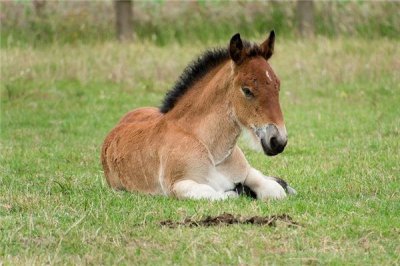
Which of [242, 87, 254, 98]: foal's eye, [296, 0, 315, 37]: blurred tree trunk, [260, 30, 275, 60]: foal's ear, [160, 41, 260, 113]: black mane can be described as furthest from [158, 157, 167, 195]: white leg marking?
[296, 0, 315, 37]: blurred tree trunk

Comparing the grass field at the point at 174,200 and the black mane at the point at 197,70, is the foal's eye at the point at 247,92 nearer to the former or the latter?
the black mane at the point at 197,70

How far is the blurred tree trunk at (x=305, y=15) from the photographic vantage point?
2691 cm

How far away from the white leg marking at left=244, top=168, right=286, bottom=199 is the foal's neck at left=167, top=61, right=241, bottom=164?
0.32 metres

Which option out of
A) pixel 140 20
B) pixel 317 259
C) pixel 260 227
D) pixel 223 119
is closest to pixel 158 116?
pixel 223 119

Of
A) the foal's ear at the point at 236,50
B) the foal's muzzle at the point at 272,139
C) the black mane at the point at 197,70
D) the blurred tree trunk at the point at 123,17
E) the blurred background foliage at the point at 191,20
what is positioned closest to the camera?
the foal's muzzle at the point at 272,139

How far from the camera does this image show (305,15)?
27.4 meters

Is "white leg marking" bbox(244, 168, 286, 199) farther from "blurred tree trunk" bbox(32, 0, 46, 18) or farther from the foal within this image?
"blurred tree trunk" bbox(32, 0, 46, 18)

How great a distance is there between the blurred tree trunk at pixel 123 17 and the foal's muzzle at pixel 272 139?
62.9 ft

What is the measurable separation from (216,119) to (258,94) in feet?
2.11

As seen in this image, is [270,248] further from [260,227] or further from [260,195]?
[260,195]

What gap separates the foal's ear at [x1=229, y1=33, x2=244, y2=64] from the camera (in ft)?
29.1

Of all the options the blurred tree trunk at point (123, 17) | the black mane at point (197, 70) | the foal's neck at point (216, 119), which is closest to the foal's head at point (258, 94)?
the foal's neck at point (216, 119)

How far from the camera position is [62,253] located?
6973 mm

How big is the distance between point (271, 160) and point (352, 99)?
20.5 feet
